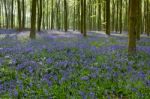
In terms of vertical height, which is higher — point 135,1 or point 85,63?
point 135,1

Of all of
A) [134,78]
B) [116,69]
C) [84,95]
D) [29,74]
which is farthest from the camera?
[116,69]

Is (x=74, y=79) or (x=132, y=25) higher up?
(x=132, y=25)

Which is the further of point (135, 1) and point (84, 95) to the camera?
point (135, 1)

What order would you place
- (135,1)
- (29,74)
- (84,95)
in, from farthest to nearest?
(135,1), (29,74), (84,95)

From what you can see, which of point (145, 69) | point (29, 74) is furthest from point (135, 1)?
point (29, 74)

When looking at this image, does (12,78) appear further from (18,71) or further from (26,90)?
(26,90)

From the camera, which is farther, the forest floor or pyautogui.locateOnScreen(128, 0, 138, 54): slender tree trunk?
pyautogui.locateOnScreen(128, 0, 138, 54): slender tree trunk

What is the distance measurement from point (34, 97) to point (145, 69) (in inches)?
199

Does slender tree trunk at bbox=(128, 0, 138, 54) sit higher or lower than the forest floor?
higher

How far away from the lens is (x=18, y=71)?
30.1 ft

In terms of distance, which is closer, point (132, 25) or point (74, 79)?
point (74, 79)

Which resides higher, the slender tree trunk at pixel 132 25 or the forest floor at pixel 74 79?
the slender tree trunk at pixel 132 25

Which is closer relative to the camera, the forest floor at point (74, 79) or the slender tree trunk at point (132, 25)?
the forest floor at point (74, 79)

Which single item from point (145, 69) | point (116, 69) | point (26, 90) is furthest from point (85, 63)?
point (26, 90)
